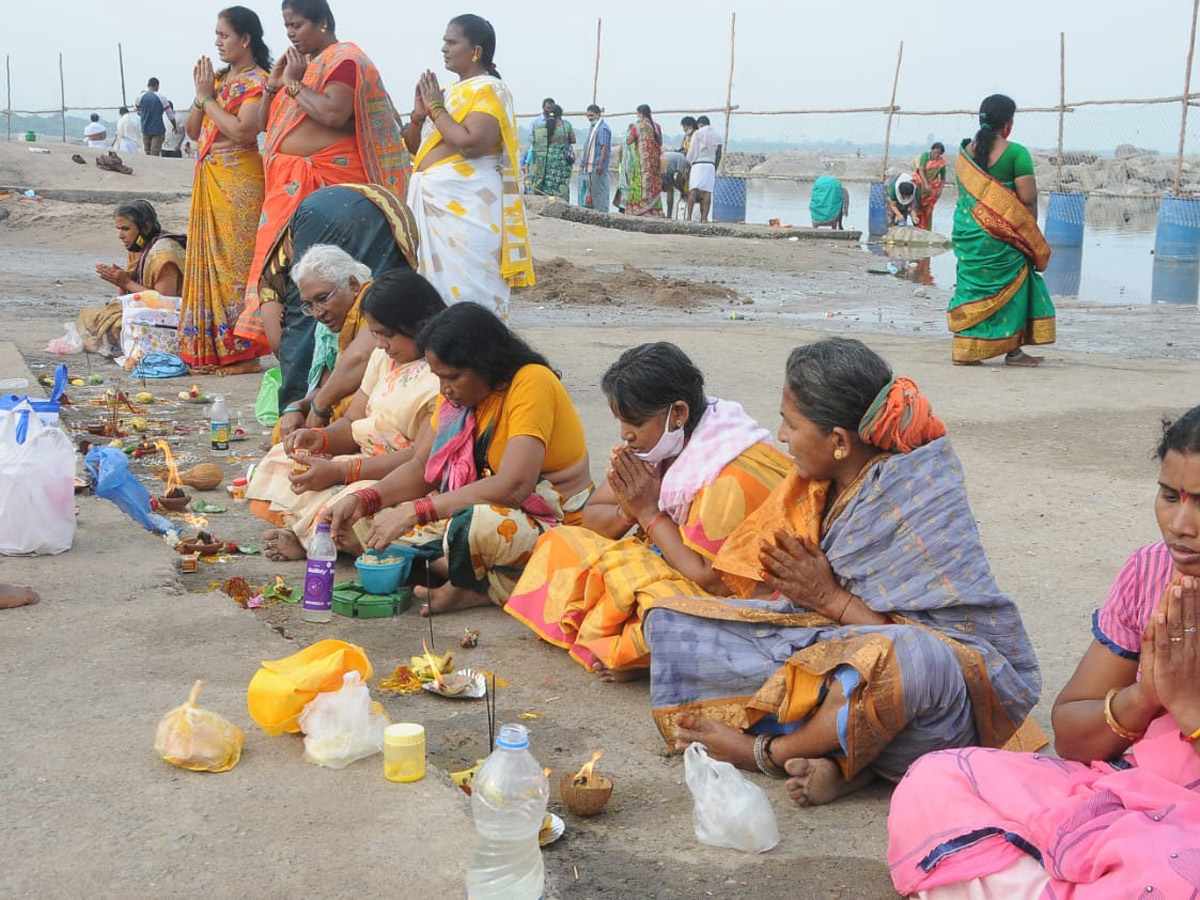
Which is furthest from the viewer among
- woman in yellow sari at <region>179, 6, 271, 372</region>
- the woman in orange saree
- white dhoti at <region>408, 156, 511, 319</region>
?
woman in yellow sari at <region>179, 6, 271, 372</region>

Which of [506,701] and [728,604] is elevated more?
[728,604]

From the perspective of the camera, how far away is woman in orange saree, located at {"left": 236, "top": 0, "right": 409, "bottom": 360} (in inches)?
266

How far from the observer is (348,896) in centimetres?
227

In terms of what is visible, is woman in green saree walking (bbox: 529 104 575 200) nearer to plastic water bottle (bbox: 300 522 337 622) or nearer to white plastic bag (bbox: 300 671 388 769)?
plastic water bottle (bbox: 300 522 337 622)

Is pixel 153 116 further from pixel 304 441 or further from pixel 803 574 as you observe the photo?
pixel 803 574

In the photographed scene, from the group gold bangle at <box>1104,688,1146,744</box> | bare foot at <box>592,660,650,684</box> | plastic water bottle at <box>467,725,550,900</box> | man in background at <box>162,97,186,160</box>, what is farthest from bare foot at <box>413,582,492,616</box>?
man in background at <box>162,97,186,160</box>

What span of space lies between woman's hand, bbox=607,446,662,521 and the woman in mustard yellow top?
1.92 feet

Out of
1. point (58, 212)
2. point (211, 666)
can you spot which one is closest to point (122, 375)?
point (211, 666)

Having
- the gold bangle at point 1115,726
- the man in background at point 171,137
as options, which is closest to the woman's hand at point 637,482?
the gold bangle at point 1115,726

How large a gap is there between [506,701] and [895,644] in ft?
3.93

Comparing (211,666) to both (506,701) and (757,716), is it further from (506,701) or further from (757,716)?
(757,716)

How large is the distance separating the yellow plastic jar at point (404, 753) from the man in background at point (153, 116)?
2281 centimetres

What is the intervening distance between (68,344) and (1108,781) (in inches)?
310

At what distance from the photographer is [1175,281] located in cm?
1666
